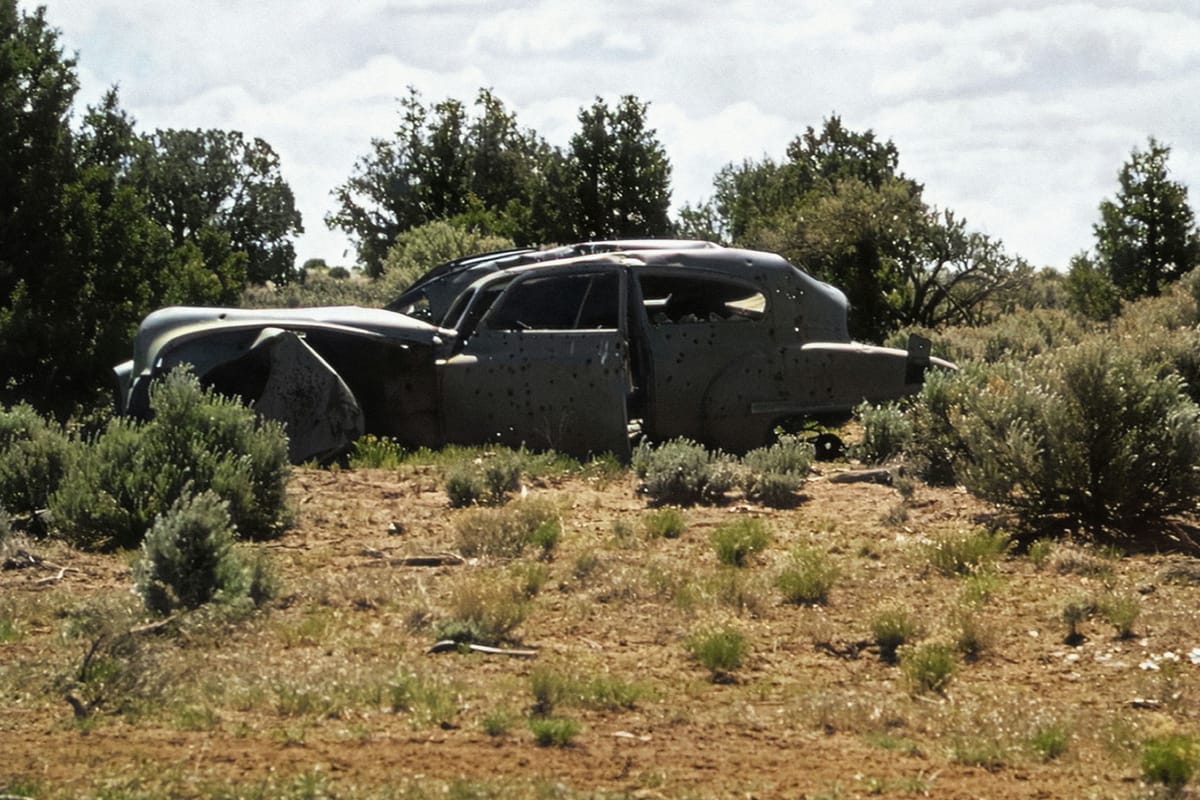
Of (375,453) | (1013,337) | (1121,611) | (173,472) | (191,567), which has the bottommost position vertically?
(1121,611)

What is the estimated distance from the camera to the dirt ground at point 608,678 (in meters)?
5.56

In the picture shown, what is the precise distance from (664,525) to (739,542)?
70 cm

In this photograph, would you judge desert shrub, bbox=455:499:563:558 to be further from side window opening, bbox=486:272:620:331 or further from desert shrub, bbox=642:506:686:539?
side window opening, bbox=486:272:620:331

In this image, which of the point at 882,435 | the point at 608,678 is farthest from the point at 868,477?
the point at 608,678

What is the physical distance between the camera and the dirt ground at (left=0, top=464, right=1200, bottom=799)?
18.2 ft

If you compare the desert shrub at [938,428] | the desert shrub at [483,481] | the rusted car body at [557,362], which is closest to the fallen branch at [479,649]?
the desert shrub at [483,481]

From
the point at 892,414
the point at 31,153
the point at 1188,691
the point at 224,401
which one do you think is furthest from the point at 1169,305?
the point at 1188,691

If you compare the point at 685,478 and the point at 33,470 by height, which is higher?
the point at 33,470

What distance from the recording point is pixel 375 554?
945 cm

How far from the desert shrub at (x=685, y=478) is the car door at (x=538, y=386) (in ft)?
3.95

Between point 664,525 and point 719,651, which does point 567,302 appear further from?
point 719,651

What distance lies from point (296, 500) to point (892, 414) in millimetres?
4866

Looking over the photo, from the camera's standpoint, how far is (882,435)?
12938 millimetres

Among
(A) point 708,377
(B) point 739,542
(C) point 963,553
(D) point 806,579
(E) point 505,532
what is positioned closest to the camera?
(D) point 806,579
